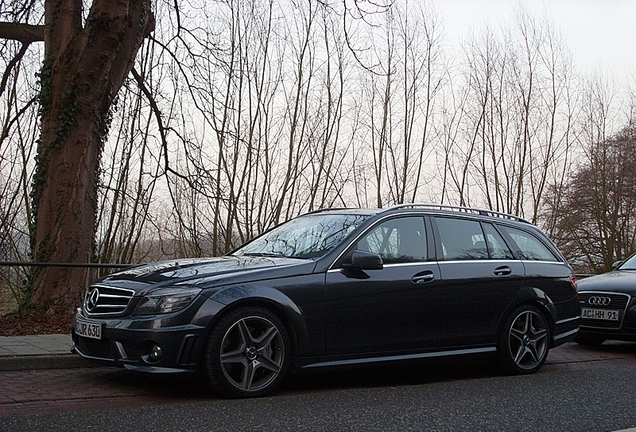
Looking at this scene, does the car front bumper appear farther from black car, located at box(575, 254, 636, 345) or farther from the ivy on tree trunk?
black car, located at box(575, 254, 636, 345)

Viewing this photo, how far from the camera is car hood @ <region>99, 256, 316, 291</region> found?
643 cm

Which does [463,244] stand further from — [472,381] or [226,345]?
[226,345]

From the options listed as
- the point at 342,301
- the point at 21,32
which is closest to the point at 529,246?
the point at 342,301

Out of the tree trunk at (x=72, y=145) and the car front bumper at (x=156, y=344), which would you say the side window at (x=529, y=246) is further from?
the tree trunk at (x=72, y=145)

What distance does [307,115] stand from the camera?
22344 millimetres

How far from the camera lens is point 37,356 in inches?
293

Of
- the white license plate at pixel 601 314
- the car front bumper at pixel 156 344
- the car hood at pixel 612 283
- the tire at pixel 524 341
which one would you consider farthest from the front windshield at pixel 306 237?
the car hood at pixel 612 283

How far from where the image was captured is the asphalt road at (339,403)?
5312mm

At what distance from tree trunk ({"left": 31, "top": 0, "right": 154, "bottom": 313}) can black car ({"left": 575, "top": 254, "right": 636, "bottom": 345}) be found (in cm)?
730

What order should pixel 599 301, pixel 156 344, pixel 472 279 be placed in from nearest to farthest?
pixel 156 344 < pixel 472 279 < pixel 599 301

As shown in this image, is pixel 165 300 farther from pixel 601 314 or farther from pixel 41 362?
pixel 601 314

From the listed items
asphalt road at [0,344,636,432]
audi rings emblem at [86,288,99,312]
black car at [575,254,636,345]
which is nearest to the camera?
asphalt road at [0,344,636,432]

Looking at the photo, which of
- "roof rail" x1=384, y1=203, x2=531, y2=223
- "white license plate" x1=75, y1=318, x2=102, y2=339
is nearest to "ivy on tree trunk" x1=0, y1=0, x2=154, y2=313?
"white license plate" x1=75, y1=318, x2=102, y2=339

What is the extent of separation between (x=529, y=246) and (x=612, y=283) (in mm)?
2697
